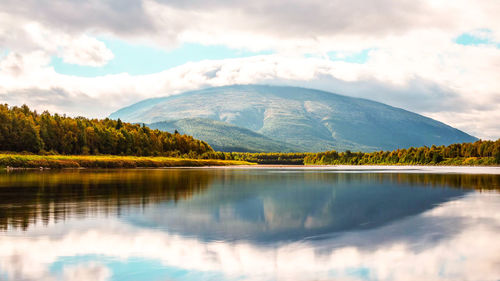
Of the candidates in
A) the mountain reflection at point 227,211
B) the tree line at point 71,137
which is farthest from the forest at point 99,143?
the mountain reflection at point 227,211

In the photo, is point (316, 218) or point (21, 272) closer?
point (21, 272)

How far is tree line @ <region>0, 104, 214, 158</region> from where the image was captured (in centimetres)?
11312

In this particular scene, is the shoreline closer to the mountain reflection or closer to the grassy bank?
the grassy bank

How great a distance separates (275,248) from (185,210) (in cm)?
1032

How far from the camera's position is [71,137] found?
127 m

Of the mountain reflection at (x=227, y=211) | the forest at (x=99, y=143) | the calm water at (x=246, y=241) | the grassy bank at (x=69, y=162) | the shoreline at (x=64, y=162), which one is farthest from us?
the forest at (x=99, y=143)

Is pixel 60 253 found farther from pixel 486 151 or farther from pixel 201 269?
pixel 486 151

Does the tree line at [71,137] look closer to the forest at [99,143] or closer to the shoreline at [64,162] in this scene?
the forest at [99,143]

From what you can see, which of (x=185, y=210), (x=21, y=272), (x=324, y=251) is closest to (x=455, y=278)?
(x=324, y=251)

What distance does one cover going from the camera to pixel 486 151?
18212 centimetres

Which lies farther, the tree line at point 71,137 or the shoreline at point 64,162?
the tree line at point 71,137

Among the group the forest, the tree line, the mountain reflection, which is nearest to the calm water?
the mountain reflection

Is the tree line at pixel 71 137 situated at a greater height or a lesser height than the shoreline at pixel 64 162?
greater

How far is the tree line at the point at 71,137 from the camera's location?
113125mm
